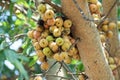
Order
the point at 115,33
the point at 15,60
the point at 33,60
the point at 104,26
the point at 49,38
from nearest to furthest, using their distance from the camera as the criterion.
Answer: the point at 15,60 → the point at 49,38 → the point at 104,26 → the point at 115,33 → the point at 33,60

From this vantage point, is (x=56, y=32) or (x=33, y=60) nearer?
(x=56, y=32)

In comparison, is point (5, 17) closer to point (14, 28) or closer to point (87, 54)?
point (14, 28)

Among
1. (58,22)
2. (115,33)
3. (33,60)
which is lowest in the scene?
(33,60)

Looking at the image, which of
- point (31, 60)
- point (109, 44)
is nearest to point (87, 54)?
point (109, 44)

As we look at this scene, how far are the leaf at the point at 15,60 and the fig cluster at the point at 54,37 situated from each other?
0.36 ft

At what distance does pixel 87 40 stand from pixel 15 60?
0.24 metres

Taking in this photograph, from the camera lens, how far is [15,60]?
3.28 feet

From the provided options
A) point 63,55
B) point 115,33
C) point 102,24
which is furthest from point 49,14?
point 115,33

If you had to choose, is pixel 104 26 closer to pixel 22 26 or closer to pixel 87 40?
pixel 87 40

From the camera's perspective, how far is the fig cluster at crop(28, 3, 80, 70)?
1.09m

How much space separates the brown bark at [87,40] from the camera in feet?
3.56

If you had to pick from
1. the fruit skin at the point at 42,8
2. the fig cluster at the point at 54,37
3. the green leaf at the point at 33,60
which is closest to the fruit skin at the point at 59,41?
the fig cluster at the point at 54,37

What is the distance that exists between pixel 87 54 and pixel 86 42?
0.14 ft

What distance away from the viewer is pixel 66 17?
3.65 feet
